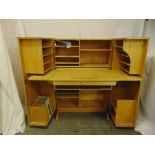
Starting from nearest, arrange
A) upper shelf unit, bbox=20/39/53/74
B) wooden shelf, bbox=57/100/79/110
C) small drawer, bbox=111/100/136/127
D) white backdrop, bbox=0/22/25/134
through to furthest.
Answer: white backdrop, bbox=0/22/25/134 → upper shelf unit, bbox=20/39/53/74 → small drawer, bbox=111/100/136/127 → wooden shelf, bbox=57/100/79/110

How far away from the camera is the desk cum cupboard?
161 centimetres

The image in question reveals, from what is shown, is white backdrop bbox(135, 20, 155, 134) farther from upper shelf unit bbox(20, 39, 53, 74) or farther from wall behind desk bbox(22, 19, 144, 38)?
upper shelf unit bbox(20, 39, 53, 74)

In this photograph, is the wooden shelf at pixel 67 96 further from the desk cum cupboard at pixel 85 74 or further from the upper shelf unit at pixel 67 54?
the upper shelf unit at pixel 67 54

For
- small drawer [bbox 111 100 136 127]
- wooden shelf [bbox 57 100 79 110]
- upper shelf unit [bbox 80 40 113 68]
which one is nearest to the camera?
small drawer [bbox 111 100 136 127]

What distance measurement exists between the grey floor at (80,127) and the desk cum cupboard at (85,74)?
0.31 ft

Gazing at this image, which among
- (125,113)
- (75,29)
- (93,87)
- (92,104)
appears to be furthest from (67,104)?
(75,29)

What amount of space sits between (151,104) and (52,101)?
1.54m

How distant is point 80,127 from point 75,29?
1512mm

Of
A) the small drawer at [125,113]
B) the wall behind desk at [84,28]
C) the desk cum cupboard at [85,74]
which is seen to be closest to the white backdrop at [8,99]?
the desk cum cupboard at [85,74]

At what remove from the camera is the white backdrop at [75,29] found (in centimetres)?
193

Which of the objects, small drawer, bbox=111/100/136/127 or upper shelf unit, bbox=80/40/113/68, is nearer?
small drawer, bbox=111/100/136/127

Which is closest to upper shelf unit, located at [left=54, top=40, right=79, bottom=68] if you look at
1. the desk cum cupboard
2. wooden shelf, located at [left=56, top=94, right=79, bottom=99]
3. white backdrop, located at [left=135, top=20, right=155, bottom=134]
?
the desk cum cupboard

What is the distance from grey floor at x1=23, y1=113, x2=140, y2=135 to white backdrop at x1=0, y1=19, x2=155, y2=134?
3.25ft

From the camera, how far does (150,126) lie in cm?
176
